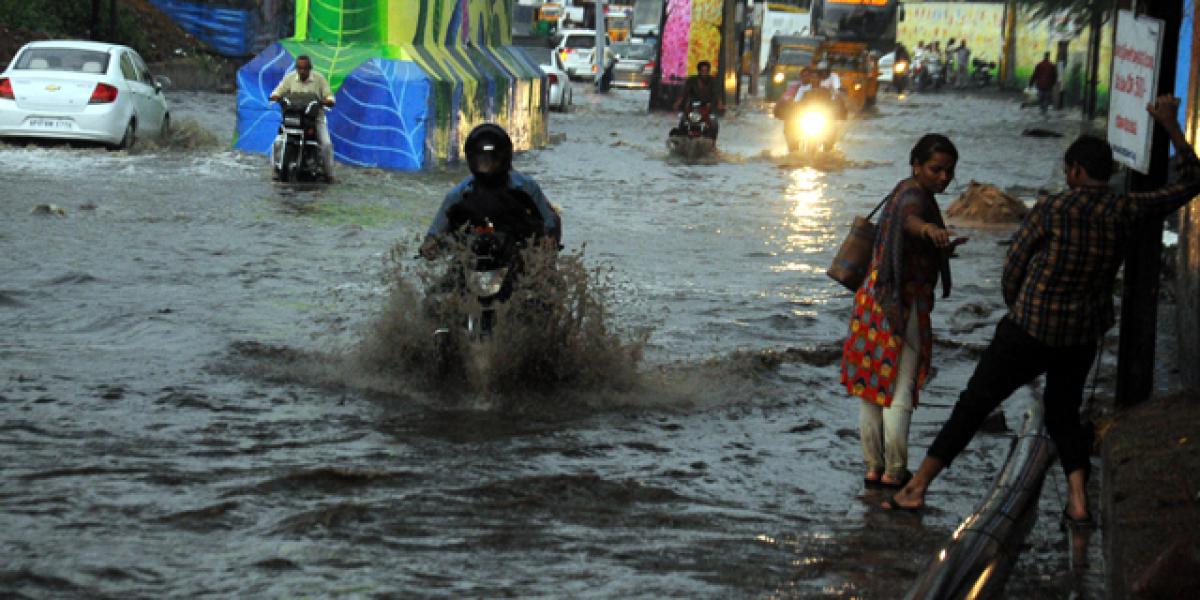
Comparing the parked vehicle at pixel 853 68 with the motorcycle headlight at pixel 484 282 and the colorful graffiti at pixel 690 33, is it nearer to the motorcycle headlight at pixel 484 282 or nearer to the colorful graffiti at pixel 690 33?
the colorful graffiti at pixel 690 33

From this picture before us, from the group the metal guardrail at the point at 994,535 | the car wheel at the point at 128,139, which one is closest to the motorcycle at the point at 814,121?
the car wheel at the point at 128,139

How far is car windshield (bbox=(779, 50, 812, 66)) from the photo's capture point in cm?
5691

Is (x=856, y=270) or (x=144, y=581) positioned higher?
(x=856, y=270)

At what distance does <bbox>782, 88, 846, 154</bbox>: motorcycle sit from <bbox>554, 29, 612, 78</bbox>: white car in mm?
33772

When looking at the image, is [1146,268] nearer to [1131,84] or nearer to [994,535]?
[1131,84]

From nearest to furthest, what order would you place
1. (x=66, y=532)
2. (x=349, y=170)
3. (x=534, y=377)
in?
(x=66, y=532)
(x=534, y=377)
(x=349, y=170)

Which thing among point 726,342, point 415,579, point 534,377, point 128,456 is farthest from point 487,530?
point 726,342

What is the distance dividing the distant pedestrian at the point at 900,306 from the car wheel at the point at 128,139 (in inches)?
708

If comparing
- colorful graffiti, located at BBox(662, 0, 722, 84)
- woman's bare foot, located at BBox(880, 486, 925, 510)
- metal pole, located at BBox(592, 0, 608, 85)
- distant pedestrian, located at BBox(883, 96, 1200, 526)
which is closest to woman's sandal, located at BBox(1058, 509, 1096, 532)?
distant pedestrian, located at BBox(883, 96, 1200, 526)

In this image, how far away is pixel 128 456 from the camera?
7.64 metres

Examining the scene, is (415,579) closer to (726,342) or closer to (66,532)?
(66,532)

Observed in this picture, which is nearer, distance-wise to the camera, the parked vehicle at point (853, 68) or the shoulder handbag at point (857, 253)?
the shoulder handbag at point (857, 253)

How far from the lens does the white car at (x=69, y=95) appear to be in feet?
75.3

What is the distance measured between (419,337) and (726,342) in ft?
8.70
